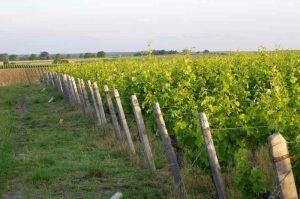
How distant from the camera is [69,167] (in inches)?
354

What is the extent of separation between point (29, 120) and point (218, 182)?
12015 millimetres

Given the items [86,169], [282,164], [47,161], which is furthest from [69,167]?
[282,164]

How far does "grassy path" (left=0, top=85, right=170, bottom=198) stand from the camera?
7.54 m

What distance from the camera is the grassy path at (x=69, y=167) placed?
754 cm

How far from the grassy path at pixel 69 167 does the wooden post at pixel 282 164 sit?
340 cm

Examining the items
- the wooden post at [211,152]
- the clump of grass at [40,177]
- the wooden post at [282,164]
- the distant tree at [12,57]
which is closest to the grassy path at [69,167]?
the clump of grass at [40,177]

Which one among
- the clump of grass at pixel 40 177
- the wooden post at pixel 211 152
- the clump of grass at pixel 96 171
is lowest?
the clump of grass at pixel 96 171

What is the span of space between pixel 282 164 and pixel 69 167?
5.91 metres

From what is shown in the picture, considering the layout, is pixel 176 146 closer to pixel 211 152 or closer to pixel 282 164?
pixel 211 152

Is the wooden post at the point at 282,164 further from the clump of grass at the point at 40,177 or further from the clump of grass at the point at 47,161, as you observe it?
the clump of grass at the point at 47,161

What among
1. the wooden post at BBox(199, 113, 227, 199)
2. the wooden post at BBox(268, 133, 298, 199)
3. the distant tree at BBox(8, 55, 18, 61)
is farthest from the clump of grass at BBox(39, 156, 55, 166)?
the distant tree at BBox(8, 55, 18, 61)

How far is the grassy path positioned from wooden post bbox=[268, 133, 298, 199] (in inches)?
Result: 134

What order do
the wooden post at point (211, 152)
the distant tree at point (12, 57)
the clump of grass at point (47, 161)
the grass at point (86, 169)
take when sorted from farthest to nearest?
the distant tree at point (12, 57)
the clump of grass at point (47, 161)
the grass at point (86, 169)
the wooden post at point (211, 152)

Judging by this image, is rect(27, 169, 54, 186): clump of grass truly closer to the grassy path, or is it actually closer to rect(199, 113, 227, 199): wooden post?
the grassy path
